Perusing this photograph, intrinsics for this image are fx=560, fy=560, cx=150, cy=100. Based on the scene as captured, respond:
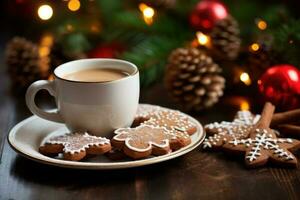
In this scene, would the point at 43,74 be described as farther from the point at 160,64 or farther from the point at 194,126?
the point at 194,126

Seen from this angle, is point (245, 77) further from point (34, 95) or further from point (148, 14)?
point (34, 95)

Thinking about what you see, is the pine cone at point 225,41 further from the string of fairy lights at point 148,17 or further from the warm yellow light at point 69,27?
the warm yellow light at point 69,27

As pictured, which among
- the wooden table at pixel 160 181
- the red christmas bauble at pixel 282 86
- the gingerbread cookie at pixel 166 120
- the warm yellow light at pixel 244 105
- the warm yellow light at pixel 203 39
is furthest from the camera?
the warm yellow light at pixel 203 39

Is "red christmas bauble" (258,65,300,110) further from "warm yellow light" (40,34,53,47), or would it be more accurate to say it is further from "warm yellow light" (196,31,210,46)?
"warm yellow light" (40,34,53,47)

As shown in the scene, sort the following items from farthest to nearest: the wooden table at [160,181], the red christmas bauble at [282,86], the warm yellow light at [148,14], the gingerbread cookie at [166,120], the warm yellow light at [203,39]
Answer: the warm yellow light at [148,14] < the warm yellow light at [203,39] < the red christmas bauble at [282,86] < the gingerbread cookie at [166,120] < the wooden table at [160,181]

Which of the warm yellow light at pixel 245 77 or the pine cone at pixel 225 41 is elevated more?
the pine cone at pixel 225 41

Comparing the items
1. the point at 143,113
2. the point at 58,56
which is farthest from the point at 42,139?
the point at 58,56

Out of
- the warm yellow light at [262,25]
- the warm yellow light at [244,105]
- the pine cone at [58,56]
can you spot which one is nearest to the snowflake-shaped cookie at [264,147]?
the warm yellow light at [244,105]

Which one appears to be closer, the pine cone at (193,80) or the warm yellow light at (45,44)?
the pine cone at (193,80)
